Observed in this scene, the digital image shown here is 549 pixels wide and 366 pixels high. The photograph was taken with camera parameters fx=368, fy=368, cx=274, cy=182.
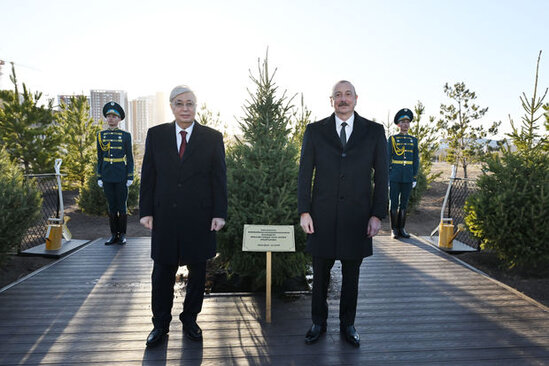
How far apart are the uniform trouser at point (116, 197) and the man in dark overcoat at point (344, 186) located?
14.6 ft

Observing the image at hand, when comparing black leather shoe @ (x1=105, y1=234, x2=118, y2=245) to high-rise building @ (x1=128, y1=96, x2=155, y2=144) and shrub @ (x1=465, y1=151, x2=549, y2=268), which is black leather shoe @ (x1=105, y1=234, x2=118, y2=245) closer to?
shrub @ (x1=465, y1=151, x2=549, y2=268)

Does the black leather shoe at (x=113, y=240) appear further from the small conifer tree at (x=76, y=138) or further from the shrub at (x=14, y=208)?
the small conifer tree at (x=76, y=138)

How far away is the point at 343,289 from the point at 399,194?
440cm

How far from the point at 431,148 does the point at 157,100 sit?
79.4m

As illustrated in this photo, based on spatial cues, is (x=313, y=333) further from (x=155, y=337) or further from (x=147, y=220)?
(x=147, y=220)

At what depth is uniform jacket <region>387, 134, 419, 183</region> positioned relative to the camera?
682cm

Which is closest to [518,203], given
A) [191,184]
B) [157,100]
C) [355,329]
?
[355,329]

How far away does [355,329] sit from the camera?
10.7 ft

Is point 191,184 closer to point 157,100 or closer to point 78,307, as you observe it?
point 78,307

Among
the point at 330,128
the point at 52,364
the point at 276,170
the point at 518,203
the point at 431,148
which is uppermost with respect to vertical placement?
the point at 431,148

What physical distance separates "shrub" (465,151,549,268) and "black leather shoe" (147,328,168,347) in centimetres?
463

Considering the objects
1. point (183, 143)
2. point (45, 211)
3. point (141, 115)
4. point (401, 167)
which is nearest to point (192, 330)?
point (183, 143)

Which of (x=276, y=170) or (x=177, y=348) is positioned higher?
(x=276, y=170)

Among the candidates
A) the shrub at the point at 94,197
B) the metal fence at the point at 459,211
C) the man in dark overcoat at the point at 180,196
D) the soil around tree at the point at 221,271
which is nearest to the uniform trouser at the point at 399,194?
the metal fence at the point at 459,211
